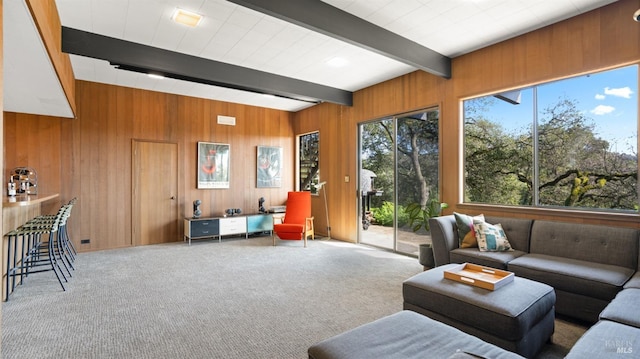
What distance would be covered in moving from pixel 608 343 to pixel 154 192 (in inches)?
256

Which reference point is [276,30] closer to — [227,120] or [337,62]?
[337,62]

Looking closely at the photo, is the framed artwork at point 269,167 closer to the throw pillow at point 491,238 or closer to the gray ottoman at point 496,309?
the throw pillow at point 491,238

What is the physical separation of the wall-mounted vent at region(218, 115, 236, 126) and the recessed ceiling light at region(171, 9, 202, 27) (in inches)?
134

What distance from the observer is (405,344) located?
5.19 feet

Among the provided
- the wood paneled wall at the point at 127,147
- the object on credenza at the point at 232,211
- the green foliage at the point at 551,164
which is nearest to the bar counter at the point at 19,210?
the wood paneled wall at the point at 127,147

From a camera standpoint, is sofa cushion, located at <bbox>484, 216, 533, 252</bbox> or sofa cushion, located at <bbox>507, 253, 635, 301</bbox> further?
sofa cushion, located at <bbox>484, 216, 533, 252</bbox>

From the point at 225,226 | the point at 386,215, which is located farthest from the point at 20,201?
the point at 386,215

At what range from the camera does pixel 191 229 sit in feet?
19.9

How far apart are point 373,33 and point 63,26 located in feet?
11.4

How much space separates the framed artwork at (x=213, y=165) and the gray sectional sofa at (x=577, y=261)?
4666 millimetres

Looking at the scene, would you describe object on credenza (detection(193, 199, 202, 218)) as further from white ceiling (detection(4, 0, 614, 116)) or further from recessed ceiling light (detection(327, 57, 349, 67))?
recessed ceiling light (detection(327, 57, 349, 67))

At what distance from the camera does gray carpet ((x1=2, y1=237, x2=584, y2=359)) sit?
95.1 inches

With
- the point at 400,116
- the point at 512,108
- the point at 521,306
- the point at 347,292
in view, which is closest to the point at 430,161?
the point at 400,116

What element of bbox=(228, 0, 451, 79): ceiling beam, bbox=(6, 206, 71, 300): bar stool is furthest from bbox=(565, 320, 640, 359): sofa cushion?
bbox=(6, 206, 71, 300): bar stool
